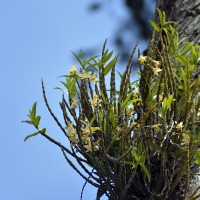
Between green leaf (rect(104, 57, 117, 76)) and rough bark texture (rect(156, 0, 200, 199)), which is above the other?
rough bark texture (rect(156, 0, 200, 199))

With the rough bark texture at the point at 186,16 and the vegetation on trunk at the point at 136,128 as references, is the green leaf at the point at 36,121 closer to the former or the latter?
the vegetation on trunk at the point at 136,128

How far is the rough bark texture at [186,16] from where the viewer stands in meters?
2.40

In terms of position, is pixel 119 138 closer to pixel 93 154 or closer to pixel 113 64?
pixel 93 154

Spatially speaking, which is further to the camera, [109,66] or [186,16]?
[186,16]

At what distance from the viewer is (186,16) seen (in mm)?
2520

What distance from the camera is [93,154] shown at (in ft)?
5.91

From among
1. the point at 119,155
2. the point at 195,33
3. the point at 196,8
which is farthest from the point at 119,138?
the point at 196,8

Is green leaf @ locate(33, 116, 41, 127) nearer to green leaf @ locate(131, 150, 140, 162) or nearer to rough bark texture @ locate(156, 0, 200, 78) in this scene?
green leaf @ locate(131, 150, 140, 162)

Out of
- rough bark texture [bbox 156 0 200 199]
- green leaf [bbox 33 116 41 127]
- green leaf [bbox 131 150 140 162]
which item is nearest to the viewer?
green leaf [bbox 131 150 140 162]

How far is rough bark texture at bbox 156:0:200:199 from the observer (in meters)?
2.40

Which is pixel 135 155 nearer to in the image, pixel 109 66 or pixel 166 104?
pixel 166 104

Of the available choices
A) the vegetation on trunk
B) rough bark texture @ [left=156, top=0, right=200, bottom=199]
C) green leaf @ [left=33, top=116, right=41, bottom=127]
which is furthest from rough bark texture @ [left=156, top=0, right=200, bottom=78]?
green leaf @ [left=33, top=116, right=41, bottom=127]

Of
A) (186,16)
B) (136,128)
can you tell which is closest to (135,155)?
(136,128)

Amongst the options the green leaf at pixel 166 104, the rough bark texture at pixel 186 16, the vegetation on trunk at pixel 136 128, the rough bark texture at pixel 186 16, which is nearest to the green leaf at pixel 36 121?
the vegetation on trunk at pixel 136 128
